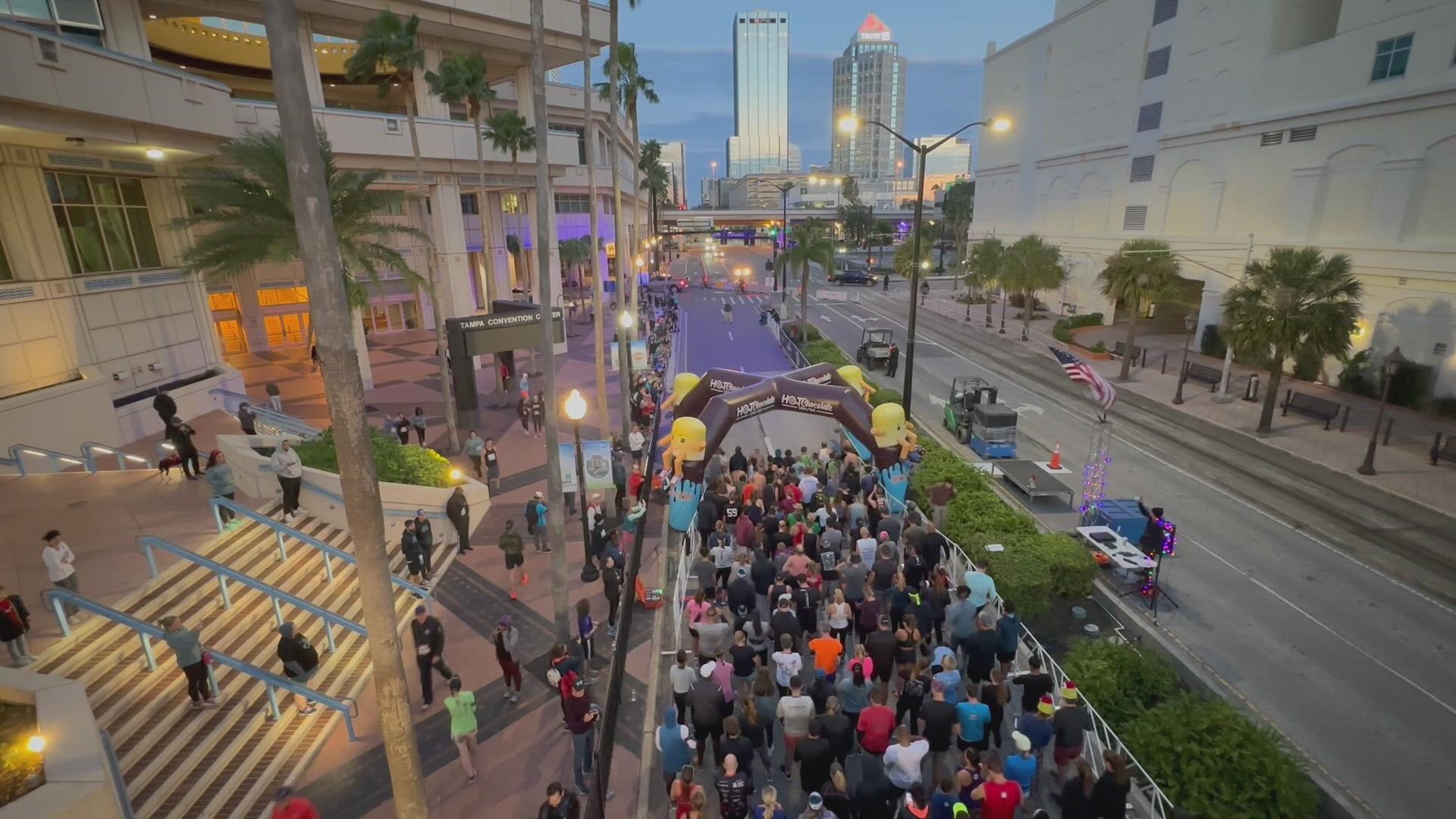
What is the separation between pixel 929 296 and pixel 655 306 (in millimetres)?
27331

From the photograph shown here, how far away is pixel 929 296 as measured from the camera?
64438 mm

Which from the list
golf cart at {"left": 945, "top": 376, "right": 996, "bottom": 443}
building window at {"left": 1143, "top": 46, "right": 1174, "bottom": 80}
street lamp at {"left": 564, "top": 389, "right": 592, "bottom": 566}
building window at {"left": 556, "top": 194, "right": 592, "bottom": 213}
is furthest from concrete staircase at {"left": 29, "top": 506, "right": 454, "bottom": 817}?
building window at {"left": 556, "top": 194, "right": 592, "bottom": 213}

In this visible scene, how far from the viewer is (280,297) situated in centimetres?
3675

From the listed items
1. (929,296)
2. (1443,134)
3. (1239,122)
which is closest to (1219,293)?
(1239,122)

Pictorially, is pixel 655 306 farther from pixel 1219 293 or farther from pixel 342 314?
pixel 342 314

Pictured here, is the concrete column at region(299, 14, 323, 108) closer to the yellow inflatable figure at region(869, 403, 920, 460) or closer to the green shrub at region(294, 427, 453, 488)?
the green shrub at region(294, 427, 453, 488)

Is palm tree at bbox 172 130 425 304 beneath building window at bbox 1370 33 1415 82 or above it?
beneath

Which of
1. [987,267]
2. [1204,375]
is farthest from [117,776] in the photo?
[987,267]

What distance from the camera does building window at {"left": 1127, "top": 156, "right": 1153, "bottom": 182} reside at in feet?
137

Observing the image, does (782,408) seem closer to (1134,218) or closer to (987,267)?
(987,267)

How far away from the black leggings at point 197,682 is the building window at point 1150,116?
5033cm

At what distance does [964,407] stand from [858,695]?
53.9 feet

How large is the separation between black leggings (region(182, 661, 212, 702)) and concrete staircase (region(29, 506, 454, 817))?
18cm

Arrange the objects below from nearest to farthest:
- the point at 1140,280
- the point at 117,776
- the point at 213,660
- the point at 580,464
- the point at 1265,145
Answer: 1. the point at 117,776
2. the point at 213,660
3. the point at 580,464
4. the point at 1140,280
5. the point at 1265,145
